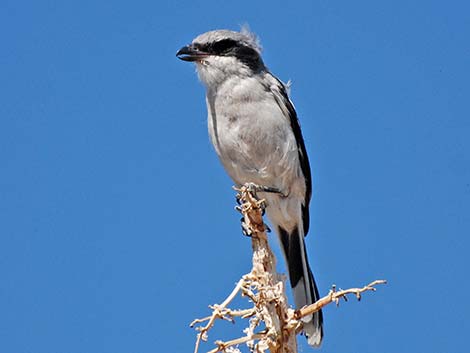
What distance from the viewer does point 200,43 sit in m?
7.18

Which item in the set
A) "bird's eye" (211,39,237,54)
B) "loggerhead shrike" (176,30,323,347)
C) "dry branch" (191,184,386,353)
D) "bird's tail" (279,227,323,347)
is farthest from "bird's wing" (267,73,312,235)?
"dry branch" (191,184,386,353)

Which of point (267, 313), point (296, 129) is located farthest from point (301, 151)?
point (267, 313)

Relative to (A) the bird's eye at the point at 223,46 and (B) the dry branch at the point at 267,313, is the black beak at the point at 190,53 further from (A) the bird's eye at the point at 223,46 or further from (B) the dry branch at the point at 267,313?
(B) the dry branch at the point at 267,313

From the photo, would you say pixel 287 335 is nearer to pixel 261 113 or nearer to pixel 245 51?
pixel 261 113

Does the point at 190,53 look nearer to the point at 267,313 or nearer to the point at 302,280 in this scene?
the point at 302,280

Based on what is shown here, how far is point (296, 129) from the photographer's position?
725cm

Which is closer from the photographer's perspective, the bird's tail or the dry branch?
the dry branch

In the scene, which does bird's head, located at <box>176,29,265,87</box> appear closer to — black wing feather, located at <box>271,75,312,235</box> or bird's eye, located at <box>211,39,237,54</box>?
bird's eye, located at <box>211,39,237,54</box>

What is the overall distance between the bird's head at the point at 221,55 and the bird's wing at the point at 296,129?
26 cm

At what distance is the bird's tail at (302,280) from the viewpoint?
593cm

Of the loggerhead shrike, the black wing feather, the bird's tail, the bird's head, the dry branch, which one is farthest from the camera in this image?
the black wing feather

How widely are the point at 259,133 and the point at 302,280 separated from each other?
128 cm

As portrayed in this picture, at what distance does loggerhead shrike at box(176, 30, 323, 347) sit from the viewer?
6711 mm

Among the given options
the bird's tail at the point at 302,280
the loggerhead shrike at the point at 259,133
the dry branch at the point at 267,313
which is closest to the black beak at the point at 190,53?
the loggerhead shrike at the point at 259,133
